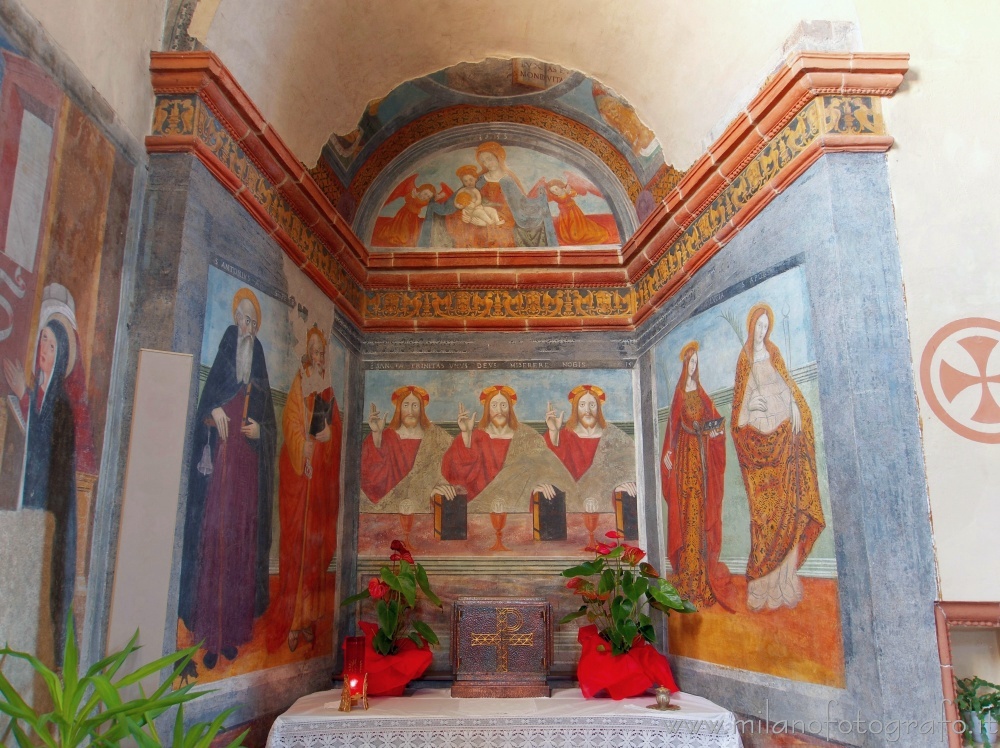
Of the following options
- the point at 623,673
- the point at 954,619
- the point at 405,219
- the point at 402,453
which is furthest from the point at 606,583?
the point at 405,219

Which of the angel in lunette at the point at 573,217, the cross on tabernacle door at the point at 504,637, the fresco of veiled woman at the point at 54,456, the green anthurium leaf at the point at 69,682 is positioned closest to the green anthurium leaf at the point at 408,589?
the cross on tabernacle door at the point at 504,637

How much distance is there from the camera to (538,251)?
7.82 meters

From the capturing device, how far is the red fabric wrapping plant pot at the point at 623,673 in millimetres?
5645

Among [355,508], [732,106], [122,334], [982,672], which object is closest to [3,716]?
[122,334]

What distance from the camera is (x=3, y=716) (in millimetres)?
3219

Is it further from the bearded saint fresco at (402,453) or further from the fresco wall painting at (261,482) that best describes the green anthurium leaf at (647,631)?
the fresco wall painting at (261,482)

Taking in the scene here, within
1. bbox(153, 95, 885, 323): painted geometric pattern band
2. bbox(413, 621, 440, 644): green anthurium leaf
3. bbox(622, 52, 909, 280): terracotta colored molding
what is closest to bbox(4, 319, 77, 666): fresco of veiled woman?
bbox(153, 95, 885, 323): painted geometric pattern band

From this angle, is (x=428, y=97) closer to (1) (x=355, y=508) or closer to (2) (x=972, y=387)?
(1) (x=355, y=508)

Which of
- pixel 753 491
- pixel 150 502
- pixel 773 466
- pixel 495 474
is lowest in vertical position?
pixel 150 502

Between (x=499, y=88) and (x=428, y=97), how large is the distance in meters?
0.68

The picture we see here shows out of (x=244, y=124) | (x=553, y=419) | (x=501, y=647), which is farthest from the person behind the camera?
(x=553, y=419)

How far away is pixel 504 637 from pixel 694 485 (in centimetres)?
185

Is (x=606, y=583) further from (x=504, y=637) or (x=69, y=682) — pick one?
(x=69, y=682)

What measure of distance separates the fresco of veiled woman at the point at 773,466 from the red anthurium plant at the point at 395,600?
2475 millimetres
